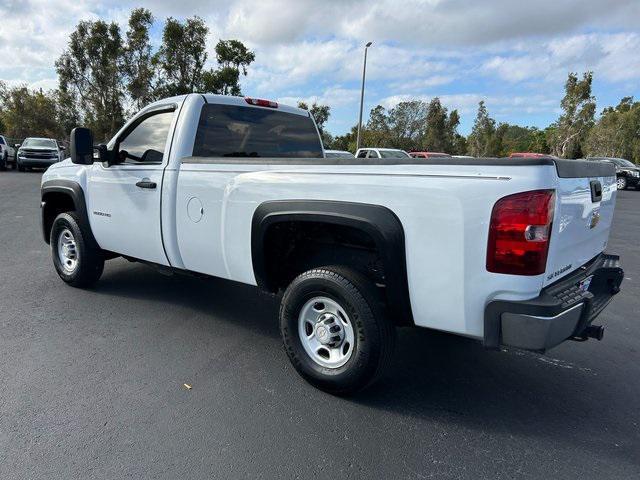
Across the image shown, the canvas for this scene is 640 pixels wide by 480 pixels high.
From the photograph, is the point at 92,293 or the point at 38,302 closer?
the point at 38,302

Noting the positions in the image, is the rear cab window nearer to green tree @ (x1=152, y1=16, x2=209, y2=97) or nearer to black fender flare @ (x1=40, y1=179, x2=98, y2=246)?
black fender flare @ (x1=40, y1=179, x2=98, y2=246)

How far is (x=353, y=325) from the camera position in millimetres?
2906

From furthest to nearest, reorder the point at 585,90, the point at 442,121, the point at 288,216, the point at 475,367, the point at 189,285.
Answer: the point at 442,121, the point at 585,90, the point at 189,285, the point at 475,367, the point at 288,216

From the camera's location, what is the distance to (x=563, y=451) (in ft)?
8.39

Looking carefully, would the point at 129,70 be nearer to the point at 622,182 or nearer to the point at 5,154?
the point at 5,154

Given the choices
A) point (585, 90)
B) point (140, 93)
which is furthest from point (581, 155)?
point (140, 93)

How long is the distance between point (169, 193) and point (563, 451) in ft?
10.7

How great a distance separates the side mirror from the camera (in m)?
4.25

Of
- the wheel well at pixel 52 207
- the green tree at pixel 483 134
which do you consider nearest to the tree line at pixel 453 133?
the green tree at pixel 483 134

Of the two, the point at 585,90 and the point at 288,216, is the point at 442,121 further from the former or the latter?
the point at 288,216

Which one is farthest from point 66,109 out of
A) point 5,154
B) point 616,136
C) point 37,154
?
point 616,136

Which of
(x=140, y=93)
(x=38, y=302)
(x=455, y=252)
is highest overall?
(x=140, y=93)

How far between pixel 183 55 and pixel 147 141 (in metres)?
26.8

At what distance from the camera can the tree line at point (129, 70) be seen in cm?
2795
